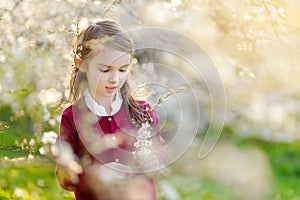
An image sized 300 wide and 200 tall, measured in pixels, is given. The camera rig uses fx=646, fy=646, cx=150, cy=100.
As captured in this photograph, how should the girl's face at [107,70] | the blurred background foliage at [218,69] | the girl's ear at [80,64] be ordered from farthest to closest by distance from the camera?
the blurred background foliage at [218,69]
the girl's ear at [80,64]
the girl's face at [107,70]

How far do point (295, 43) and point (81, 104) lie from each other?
2.19 meters

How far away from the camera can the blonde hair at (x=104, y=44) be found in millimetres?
2023

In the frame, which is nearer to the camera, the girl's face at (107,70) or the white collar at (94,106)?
the girl's face at (107,70)

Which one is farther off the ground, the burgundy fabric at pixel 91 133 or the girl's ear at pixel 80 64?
the girl's ear at pixel 80 64

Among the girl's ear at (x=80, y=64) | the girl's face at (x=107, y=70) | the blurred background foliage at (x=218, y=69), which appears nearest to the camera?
the girl's face at (x=107, y=70)

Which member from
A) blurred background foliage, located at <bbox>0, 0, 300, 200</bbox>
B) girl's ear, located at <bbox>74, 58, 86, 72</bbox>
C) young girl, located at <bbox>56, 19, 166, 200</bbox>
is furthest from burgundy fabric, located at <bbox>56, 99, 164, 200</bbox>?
blurred background foliage, located at <bbox>0, 0, 300, 200</bbox>

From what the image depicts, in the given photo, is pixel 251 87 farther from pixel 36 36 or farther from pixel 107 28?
pixel 107 28

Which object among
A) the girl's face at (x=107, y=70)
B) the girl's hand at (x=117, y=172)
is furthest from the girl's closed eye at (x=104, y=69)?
the girl's hand at (x=117, y=172)

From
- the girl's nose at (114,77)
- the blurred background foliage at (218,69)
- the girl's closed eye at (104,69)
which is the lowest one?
the blurred background foliage at (218,69)

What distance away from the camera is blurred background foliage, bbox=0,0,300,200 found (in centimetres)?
362

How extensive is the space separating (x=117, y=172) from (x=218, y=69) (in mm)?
2043

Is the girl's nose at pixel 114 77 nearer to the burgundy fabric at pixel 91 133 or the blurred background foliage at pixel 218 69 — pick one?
A: the burgundy fabric at pixel 91 133

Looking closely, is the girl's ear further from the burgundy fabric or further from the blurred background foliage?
the blurred background foliage

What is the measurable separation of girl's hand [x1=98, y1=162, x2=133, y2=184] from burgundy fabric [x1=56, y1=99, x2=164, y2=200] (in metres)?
0.03
